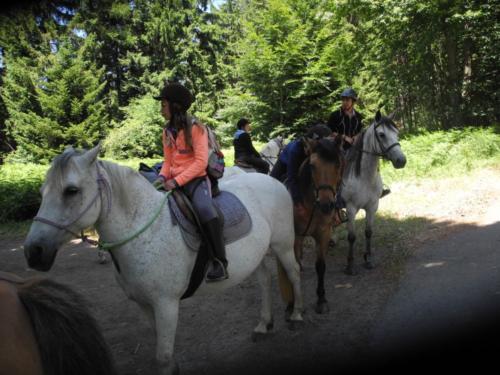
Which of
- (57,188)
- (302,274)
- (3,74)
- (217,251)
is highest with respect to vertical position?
(3,74)

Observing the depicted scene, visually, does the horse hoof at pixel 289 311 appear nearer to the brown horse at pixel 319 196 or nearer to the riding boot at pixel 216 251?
the brown horse at pixel 319 196

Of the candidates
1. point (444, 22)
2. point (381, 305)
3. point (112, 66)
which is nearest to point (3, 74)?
point (112, 66)

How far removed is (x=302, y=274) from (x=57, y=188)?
431 cm

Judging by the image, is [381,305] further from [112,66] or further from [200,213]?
[112,66]

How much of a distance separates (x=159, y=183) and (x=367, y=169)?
12.3 ft

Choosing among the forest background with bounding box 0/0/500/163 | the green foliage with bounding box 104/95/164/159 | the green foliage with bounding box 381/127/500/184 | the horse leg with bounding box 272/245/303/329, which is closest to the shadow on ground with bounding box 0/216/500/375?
the horse leg with bounding box 272/245/303/329

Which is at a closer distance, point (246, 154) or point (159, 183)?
point (159, 183)

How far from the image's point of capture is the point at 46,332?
1.47 meters

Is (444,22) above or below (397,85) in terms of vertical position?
above

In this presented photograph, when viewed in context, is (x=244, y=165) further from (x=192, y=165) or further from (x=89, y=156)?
(x=89, y=156)

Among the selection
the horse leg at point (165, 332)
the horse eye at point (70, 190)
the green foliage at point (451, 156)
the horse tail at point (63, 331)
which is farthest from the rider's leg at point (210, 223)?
the green foliage at point (451, 156)

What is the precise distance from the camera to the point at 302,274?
5.75m

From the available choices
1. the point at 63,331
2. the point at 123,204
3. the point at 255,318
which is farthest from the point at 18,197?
the point at 63,331

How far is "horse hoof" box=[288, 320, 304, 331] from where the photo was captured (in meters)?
4.00
